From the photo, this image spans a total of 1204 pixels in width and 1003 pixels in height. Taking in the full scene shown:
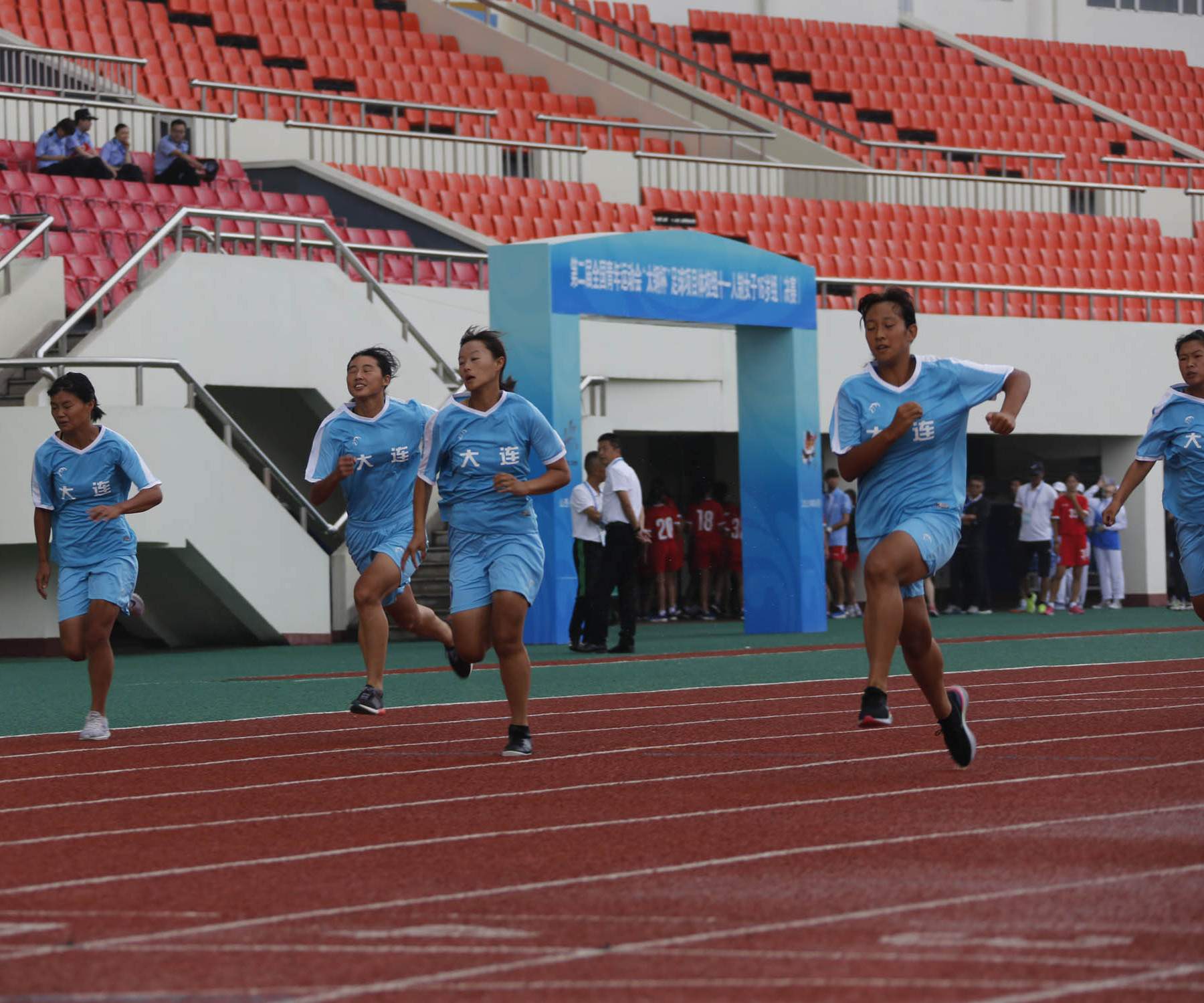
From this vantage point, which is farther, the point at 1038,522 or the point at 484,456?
the point at 1038,522

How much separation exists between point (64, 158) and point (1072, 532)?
13069 millimetres

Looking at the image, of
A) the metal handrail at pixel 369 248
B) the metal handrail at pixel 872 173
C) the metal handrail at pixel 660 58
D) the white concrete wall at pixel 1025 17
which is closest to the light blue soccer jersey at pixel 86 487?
the metal handrail at pixel 369 248

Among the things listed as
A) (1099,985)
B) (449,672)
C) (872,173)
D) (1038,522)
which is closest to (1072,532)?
(1038,522)

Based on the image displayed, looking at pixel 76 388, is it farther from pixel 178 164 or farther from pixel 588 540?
pixel 178 164

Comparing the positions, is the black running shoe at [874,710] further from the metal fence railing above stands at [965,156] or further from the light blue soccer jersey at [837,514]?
the metal fence railing above stands at [965,156]

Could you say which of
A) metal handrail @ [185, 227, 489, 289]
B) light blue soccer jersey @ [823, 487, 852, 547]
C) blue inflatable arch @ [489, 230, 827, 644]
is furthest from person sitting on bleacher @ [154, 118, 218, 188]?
light blue soccer jersey @ [823, 487, 852, 547]

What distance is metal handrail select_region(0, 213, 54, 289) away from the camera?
63.7 ft

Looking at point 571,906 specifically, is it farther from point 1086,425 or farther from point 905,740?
point 1086,425

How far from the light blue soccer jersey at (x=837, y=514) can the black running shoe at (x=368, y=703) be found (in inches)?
622

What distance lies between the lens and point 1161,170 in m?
36.4

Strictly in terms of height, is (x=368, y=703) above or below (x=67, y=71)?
below

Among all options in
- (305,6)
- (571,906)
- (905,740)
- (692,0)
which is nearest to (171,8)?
(305,6)

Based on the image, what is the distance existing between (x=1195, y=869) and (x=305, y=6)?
1194 inches

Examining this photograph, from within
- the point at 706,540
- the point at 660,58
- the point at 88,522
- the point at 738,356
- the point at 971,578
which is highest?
the point at 660,58
